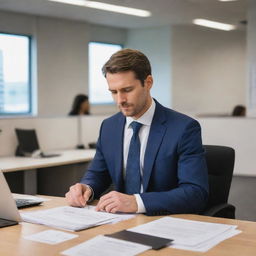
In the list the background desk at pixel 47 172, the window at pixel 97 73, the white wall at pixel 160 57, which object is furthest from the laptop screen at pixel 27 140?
the white wall at pixel 160 57

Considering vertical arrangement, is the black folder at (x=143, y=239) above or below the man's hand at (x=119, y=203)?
below

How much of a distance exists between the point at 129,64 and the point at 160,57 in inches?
311

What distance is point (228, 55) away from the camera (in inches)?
413

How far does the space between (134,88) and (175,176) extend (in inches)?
15.9

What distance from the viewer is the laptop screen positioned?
4.62 metres

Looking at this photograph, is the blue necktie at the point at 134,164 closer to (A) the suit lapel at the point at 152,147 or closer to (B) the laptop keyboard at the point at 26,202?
(A) the suit lapel at the point at 152,147

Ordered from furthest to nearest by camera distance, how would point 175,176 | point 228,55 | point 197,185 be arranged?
point 228,55, point 175,176, point 197,185

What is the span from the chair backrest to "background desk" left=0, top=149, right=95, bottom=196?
1.96m

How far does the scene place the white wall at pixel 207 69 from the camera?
975cm

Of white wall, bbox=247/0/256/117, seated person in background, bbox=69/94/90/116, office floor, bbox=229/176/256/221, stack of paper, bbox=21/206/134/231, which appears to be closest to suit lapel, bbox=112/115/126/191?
stack of paper, bbox=21/206/134/231

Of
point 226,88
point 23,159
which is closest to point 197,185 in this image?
point 23,159

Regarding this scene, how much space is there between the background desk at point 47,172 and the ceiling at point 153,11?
3.07 m

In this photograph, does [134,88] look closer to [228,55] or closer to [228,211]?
[228,211]

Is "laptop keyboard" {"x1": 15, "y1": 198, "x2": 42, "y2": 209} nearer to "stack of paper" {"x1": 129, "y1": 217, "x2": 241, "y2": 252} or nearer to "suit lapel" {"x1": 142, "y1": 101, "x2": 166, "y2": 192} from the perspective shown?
"suit lapel" {"x1": 142, "y1": 101, "x2": 166, "y2": 192}
